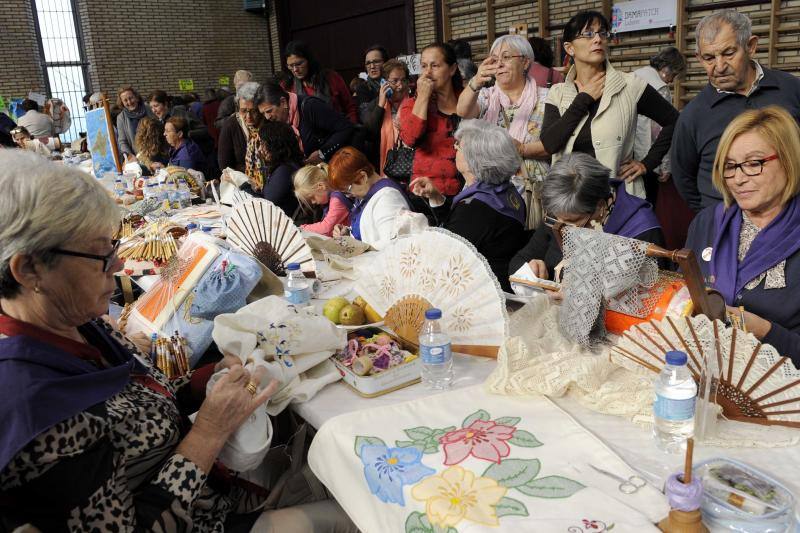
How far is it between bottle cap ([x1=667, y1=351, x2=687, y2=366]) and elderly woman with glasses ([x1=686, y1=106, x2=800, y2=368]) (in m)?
0.54

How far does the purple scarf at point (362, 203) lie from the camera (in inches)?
133

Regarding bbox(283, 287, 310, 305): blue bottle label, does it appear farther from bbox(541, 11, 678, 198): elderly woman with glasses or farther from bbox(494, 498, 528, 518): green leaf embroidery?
bbox(541, 11, 678, 198): elderly woman with glasses

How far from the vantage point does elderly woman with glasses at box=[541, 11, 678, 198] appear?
3.22 meters

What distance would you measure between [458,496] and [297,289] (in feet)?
4.54

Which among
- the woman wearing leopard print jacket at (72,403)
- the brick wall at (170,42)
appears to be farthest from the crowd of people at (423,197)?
the brick wall at (170,42)

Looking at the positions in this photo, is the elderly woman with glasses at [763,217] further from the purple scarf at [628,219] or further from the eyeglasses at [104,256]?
the eyeglasses at [104,256]

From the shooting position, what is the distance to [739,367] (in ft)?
4.72

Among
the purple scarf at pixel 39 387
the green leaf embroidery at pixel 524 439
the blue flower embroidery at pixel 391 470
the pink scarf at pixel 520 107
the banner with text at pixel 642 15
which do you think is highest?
the banner with text at pixel 642 15

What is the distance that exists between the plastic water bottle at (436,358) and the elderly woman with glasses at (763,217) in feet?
2.63

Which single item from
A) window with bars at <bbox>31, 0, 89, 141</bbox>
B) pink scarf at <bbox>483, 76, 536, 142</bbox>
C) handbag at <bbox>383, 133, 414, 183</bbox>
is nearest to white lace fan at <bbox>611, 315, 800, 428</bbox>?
pink scarf at <bbox>483, 76, 536, 142</bbox>

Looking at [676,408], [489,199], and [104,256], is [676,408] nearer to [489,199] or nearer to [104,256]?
[104,256]

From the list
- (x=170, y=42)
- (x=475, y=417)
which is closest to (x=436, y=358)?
(x=475, y=417)

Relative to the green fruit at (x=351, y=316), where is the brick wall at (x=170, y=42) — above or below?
above

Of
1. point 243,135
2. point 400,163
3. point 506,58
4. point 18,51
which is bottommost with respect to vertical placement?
point 400,163
